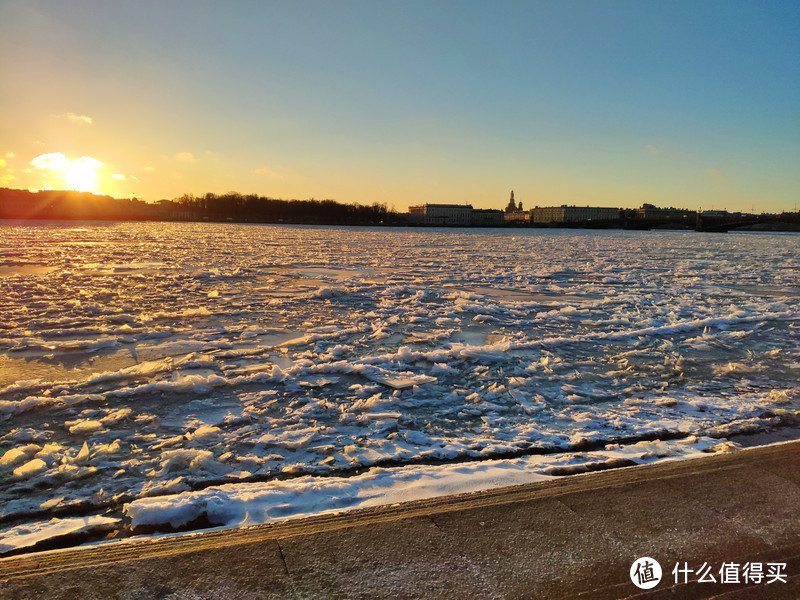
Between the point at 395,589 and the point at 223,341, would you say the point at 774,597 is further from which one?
the point at 223,341

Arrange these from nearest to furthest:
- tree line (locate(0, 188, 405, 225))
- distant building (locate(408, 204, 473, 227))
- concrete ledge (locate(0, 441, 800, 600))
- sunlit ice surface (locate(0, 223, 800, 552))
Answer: concrete ledge (locate(0, 441, 800, 600)), sunlit ice surface (locate(0, 223, 800, 552)), tree line (locate(0, 188, 405, 225)), distant building (locate(408, 204, 473, 227))

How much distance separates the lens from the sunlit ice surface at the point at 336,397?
2818 millimetres

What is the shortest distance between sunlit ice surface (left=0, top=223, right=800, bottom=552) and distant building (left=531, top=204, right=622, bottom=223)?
175 meters

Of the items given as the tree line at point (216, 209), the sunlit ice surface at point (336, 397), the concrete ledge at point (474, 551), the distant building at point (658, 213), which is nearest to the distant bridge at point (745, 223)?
the distant building at point (658, 213)

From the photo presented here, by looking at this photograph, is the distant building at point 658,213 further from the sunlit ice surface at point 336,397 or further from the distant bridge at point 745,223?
the sunlit ice surface at point 336,397

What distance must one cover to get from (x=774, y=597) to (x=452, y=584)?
1.18m

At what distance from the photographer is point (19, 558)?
6.73 feet

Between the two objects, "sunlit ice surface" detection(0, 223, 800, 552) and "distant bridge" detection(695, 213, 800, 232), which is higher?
"distant bridge" detection(695, 213, 800, 232)

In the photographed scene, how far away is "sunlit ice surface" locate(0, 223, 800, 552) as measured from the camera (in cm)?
282

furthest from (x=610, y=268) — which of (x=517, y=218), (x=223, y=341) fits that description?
(x=517, y=218)
